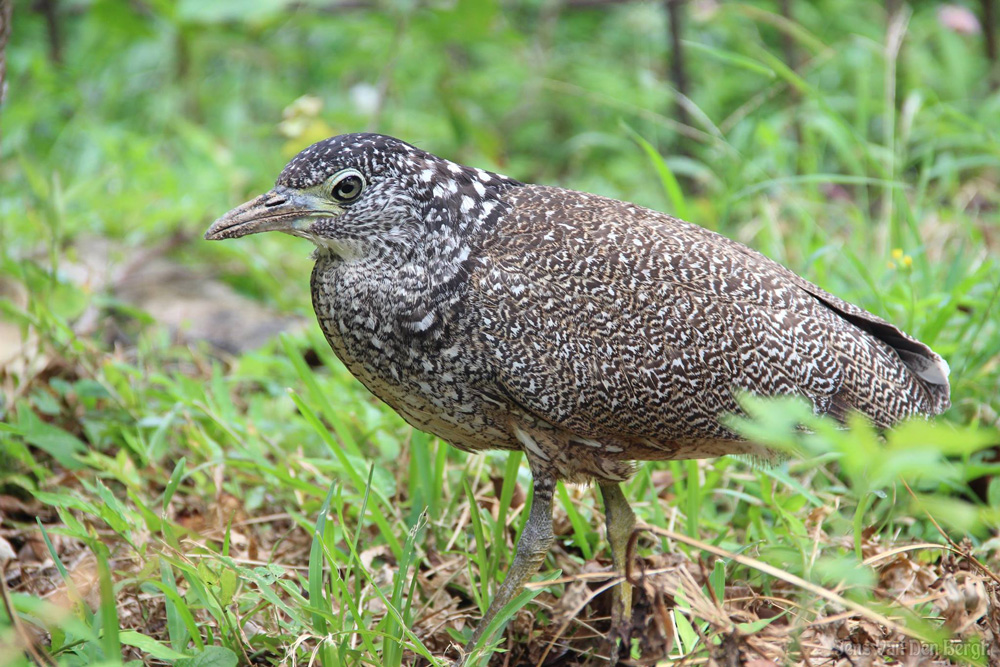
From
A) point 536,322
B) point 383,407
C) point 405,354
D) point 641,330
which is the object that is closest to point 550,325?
point 536,322

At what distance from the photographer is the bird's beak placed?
105 inches

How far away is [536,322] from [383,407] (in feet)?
4.76

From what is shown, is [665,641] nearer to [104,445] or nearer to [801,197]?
[104,445]

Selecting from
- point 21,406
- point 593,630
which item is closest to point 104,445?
point 21,406

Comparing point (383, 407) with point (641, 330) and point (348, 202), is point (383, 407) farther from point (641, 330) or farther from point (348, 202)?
point (641, 330)

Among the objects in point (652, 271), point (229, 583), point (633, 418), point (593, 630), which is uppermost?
point (652, 271)

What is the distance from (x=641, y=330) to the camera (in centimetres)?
264

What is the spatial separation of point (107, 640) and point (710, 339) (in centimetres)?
170

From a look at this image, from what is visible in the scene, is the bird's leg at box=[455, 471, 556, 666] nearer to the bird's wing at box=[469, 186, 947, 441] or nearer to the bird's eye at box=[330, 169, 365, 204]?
the bird's wing at box=[469, 186, 947, 441]

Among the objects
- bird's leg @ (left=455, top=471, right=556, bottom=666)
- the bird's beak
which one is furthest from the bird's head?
bird's leg @ (left=455, top=471, right=556, bottom=666)

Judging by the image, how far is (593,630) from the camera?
9.30 feet

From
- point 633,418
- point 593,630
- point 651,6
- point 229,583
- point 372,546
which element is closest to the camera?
point 229,583

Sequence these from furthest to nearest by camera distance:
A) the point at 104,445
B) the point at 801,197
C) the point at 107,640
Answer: the point at 801,197 → the point at 104,445 → the point at 107,640

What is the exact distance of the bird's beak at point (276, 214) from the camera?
2.67m
